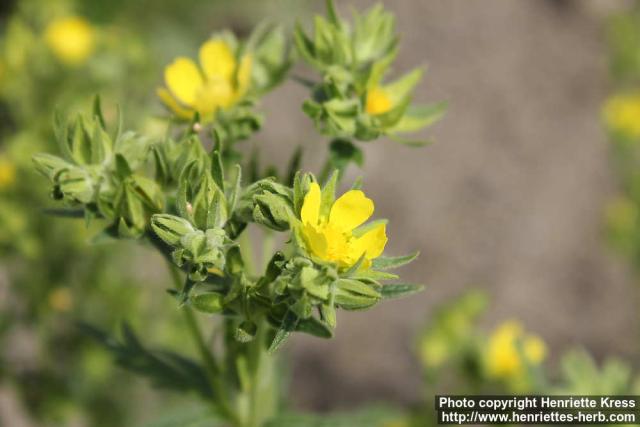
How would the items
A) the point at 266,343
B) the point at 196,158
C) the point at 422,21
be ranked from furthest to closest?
1. the point at 422,21
2. the point at 266,343
3. the point at 196,158

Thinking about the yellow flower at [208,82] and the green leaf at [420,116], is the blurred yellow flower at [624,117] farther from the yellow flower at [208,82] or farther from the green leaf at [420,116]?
the yellow flower at [208,82]

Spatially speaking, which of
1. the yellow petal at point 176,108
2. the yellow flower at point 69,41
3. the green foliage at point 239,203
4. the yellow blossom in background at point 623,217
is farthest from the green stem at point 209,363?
the yellow blossom in background at point 623,217

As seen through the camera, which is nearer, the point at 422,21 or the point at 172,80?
the point at 172,80

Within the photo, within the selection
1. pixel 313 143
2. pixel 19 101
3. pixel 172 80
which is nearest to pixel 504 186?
pixel 313 143

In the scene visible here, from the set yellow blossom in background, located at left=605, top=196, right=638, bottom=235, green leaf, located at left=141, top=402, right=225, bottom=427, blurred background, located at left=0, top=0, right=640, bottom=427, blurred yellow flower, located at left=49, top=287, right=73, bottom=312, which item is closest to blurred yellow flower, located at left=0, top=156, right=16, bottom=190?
blurred background, located at left=0, top=0, right=640, bottom=427

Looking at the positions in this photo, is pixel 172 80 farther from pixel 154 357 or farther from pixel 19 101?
pixel 19 101

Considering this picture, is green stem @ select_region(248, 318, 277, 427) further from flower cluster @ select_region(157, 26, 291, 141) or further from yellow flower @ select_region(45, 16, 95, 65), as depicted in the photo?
yellow flower @ select_region(45, 16, 95, 65)
